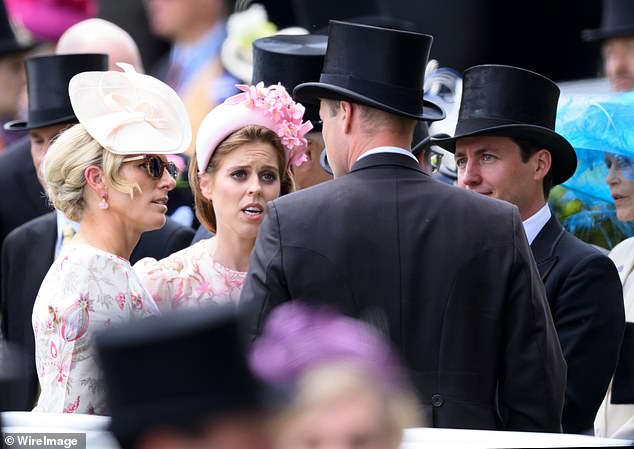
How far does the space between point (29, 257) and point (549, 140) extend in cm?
215

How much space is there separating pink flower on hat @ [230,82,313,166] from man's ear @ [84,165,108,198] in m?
0.62

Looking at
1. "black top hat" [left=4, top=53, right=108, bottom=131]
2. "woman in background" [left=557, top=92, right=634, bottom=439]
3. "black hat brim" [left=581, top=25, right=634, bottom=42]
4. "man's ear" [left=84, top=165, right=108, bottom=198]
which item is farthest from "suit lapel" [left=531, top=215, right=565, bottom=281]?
"black hat brim" [left=581, top=25, right=634, bottom=42]

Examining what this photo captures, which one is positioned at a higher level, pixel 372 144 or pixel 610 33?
pixel 372 144

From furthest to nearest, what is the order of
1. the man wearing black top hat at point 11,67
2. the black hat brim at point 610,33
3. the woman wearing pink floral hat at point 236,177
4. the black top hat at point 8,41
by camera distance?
the black top hat at point 8,41 < the man wearing black top hat at point 11,67 < the black hat brim at point 610,33 < the woman wearing pink floral hat at point 236,177

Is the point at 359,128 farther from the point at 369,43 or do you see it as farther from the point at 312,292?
the point at 312,292

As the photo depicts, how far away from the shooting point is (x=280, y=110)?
14.7 feet

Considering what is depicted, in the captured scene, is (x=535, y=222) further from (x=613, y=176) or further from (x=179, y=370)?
(x=179, y=370)

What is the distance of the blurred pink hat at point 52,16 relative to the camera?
802cm

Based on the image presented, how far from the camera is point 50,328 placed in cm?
377

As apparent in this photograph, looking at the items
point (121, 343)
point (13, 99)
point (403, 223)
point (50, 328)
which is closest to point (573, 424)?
point (403, 223)

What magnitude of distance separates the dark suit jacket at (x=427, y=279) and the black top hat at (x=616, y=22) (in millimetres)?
3492

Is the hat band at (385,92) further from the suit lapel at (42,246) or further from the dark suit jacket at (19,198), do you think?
the dark suit jacket at (19,198)

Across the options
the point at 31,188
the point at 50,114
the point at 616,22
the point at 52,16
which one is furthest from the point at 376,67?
the point at 52,16

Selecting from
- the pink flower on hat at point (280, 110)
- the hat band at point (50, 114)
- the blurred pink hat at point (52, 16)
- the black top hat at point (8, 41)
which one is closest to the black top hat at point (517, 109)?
the pink flower on hat at point (280, 110)
